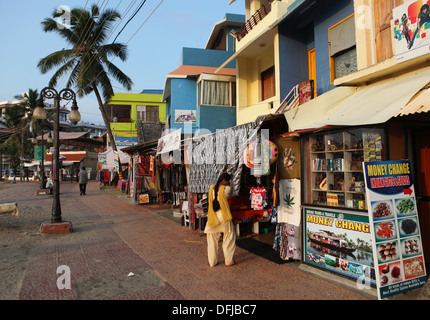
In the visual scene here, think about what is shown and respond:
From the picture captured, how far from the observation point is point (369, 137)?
4594 mm

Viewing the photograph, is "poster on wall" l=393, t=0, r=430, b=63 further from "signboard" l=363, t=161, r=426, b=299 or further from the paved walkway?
the paved walkway

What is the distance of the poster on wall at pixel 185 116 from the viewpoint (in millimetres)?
17422

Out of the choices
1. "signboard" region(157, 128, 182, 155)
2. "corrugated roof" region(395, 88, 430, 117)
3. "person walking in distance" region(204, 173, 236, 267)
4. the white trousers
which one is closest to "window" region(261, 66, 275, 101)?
"signboard" region(157, 128, 182, 155)

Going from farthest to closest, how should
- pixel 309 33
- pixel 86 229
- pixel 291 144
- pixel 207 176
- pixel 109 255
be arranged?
pixel 309 33
pixel 86 229
pixel 207 176
pixel 109 255
pixel 291 144

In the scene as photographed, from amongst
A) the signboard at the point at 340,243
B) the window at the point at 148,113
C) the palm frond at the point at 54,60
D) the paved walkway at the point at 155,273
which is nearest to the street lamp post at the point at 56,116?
the paved walkway at the point at 155,273

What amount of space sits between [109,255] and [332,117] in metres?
5.39

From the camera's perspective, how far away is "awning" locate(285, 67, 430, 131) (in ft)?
13.2

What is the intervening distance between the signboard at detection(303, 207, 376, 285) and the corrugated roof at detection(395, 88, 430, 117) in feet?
5.39

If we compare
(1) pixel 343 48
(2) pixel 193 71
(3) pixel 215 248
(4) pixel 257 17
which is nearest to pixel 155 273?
(3) pixel 215 248

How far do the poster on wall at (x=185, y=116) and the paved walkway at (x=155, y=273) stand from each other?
10173 millimetres

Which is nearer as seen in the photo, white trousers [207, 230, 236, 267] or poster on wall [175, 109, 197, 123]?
white trousers [207, 230, 236, 267]

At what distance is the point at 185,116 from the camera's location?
17500mm

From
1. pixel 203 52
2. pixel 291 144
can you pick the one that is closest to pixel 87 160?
→ pixel 203 52
